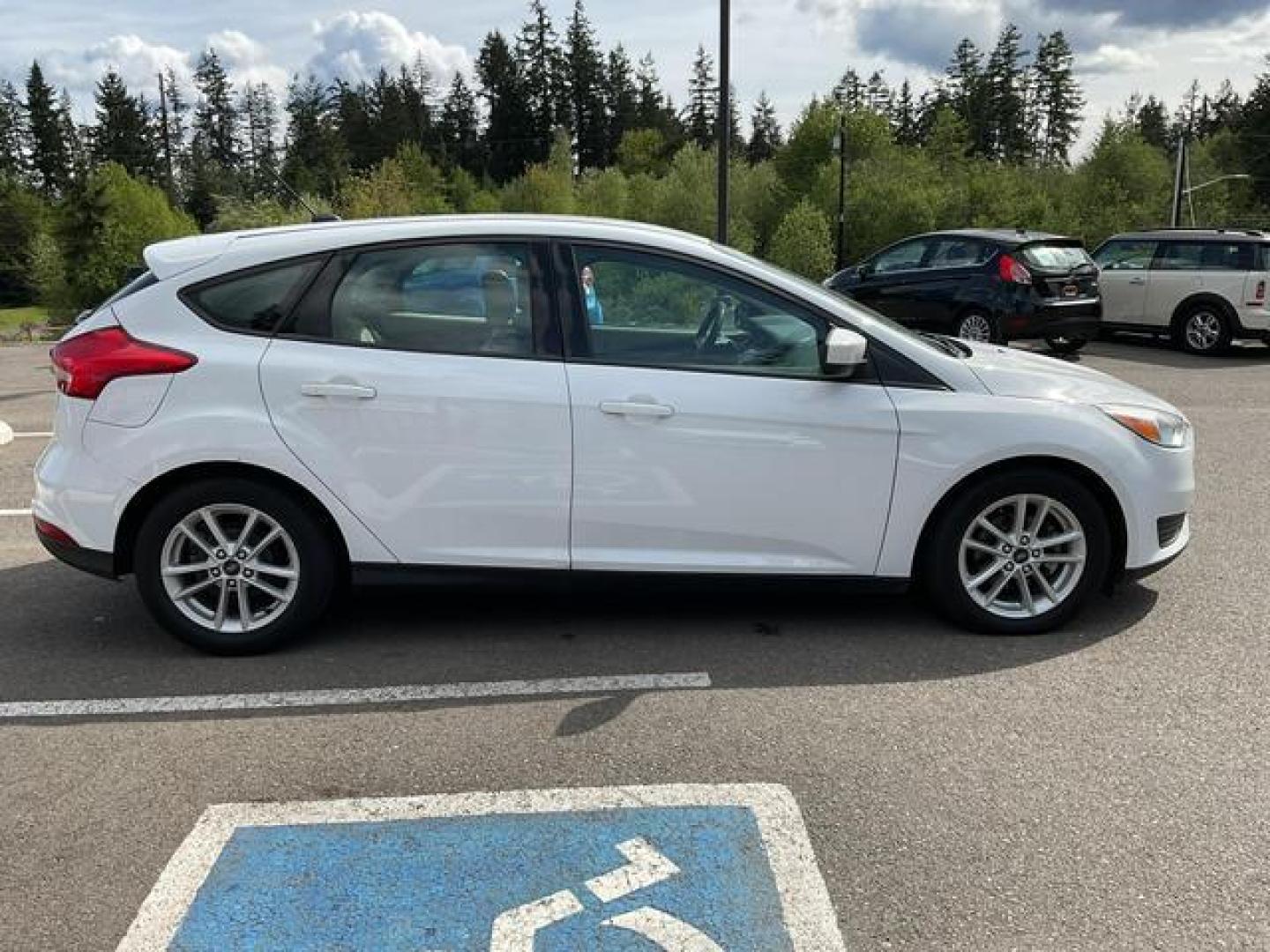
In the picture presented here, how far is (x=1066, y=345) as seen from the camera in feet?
48.4

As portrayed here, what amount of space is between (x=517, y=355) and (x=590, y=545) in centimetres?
78

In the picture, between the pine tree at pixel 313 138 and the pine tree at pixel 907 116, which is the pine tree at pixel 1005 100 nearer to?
the pine tree at pixel 907 116

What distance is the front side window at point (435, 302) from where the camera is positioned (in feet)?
13.8

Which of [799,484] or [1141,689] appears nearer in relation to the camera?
[1141,689]

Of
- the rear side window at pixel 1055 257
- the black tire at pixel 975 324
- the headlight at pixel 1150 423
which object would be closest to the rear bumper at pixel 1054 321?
the black tire at pixel 975 324

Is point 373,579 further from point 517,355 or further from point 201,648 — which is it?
point 517,355

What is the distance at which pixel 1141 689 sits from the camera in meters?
3.92

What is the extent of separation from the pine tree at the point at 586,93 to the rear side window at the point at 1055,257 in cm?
9255

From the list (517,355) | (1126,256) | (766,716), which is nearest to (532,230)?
(517,355)

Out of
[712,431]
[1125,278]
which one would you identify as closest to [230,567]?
[712,431]

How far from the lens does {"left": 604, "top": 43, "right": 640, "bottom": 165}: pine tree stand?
105m

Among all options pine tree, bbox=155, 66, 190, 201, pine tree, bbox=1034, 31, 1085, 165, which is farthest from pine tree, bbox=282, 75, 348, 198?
pine tree, bbox=1034, 31, 1085, 165

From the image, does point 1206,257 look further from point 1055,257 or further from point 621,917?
point 621,917

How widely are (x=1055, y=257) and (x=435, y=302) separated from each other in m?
11.1
